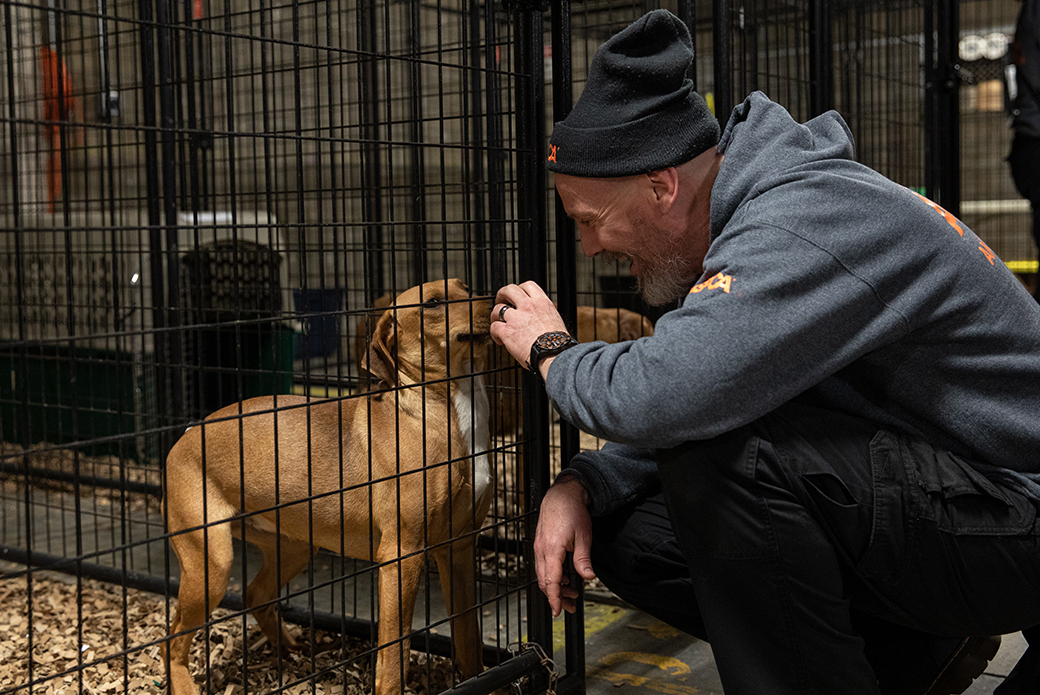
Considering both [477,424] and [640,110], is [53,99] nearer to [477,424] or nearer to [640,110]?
[477,424]

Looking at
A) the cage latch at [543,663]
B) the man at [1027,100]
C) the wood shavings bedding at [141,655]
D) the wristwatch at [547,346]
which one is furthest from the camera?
the man at [1027,100]

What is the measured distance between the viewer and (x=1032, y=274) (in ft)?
25.0

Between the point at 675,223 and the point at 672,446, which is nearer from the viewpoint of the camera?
the point at 672,446

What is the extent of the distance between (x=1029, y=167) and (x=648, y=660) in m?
3.86

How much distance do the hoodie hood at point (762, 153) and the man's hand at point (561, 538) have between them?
612 millimetres

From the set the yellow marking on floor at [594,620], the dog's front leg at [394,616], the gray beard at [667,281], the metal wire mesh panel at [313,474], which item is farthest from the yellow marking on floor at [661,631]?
the gray beard at [667,281]

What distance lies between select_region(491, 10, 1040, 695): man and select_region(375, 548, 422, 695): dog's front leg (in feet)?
2.26

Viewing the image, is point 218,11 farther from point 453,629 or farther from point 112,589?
point 453,629

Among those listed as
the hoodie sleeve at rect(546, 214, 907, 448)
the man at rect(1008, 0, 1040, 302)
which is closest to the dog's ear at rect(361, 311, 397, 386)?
the hoodie sleeve at rect(546, 214, 907, 448)

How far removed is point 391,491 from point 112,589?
1.71m

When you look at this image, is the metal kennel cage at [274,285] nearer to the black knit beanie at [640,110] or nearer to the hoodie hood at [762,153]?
the black knit beanie at [640,110]

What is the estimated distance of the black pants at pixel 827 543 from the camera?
5.39 feet

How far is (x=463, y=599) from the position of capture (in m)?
2.56

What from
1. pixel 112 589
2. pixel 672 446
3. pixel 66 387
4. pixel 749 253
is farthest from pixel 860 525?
pixel 66 387
